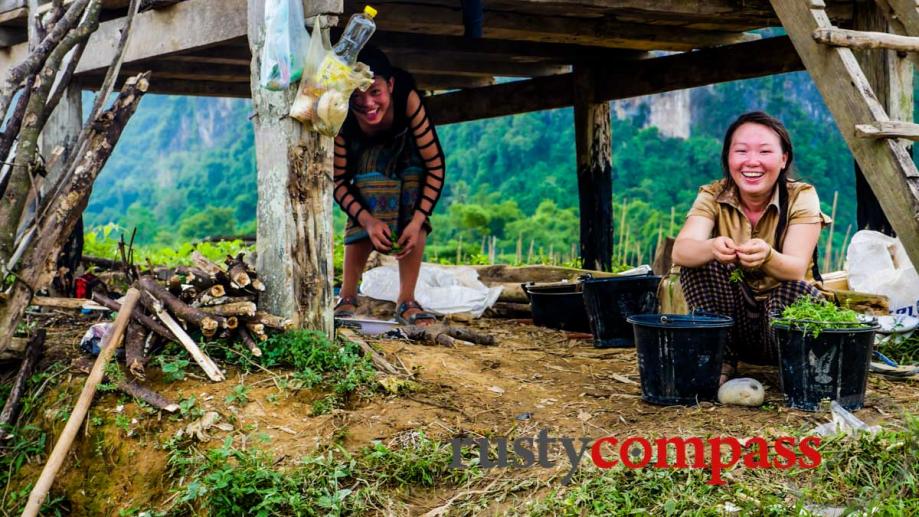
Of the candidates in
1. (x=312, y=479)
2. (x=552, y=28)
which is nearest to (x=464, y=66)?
(x=552, y=28)

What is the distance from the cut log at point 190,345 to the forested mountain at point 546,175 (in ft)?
63.1

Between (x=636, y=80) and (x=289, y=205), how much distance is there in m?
4.96

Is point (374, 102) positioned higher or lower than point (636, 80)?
lower

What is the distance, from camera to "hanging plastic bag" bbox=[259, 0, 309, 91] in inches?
195

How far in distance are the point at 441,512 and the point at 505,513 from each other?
0.28 m

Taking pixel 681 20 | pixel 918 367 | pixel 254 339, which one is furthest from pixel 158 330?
pixel 681 20

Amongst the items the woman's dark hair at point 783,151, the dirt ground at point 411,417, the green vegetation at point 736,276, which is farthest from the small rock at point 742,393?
the woman's dark hair at point 783,151

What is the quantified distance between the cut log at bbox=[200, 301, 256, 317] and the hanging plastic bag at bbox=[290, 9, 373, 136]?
0.97m

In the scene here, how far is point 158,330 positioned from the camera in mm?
5035

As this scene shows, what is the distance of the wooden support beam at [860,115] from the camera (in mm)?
4508

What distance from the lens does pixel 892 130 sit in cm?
450

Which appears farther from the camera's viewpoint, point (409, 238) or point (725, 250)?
point (409, 238)

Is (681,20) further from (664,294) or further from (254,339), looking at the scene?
Result: (254,339)

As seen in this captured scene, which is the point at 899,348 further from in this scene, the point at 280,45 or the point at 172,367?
the point at 172,367
